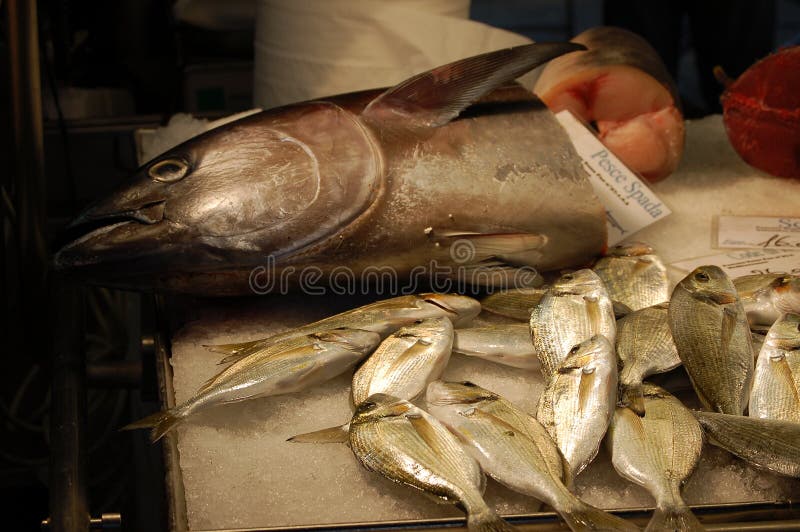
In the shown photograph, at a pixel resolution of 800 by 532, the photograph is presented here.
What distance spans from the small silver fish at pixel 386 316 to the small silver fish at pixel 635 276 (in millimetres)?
315

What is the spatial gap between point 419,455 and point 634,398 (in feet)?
1.22

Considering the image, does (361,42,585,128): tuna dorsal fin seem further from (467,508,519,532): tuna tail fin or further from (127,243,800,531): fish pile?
(467,508,519,532): tuna tail fin

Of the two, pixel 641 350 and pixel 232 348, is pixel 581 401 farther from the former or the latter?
pixel 232 348

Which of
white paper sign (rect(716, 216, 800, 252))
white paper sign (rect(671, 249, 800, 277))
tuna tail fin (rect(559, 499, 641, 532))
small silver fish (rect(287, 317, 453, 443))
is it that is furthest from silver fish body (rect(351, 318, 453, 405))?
white paper sign (rect(716, 216, 800, 252))

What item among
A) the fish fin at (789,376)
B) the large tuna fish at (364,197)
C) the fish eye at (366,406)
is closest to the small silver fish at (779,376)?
the fish fin at (789,376)

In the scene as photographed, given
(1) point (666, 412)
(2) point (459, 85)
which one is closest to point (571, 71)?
(2) point (459, 85)

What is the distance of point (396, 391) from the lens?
1299 millimetres

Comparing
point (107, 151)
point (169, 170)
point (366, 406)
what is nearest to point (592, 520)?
point (366, 406)

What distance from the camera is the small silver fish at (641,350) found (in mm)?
1296

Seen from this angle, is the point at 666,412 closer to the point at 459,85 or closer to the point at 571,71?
the point at 459,85

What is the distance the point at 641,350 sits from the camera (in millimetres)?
1382

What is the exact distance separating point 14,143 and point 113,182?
933 millimetres

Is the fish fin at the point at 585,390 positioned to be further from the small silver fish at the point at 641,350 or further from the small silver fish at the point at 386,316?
the small silver fish at the point at 386,316

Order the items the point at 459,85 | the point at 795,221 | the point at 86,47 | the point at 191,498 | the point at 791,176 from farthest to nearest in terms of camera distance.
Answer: the point at 86,47, the point at 791,176, the point at 795,221, the point at 459,85, the point at 191,498
